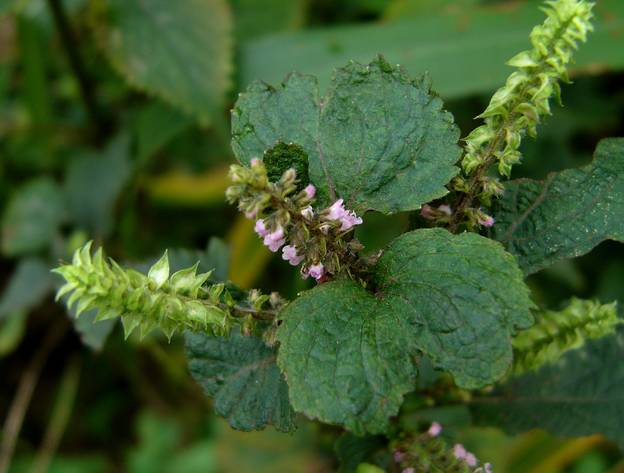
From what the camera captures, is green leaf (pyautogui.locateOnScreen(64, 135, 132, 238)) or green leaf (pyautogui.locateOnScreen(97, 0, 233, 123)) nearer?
green leaf (pyautogui.locateOnScreen(97, 0, 233, 123))

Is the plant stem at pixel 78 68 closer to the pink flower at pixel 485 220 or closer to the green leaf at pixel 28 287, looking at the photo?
the green leaf at pixel 28 287

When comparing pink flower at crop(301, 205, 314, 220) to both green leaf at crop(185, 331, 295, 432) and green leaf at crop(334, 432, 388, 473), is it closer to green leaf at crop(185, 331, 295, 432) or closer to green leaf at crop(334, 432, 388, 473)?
green leaf at crop(185, 331, 295, 432)

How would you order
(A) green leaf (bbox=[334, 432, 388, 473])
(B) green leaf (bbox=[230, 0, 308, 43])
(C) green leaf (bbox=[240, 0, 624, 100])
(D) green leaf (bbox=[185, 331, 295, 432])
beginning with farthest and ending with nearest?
(B) green leaf (bbox=[230, 0, 308, 43])
(C) green leaf (bbox=[240, 0, 624, 100])
(A) green leaf (bbox=[334, 432, 388, 473])
(D) green leaf (bbox=[185, 331, 295, 432])

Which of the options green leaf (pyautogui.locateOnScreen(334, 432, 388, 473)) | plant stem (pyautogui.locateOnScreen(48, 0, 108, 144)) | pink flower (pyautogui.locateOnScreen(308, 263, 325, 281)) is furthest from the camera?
plant stem (pyautogui.locateOnScreen(48, 0, 108, 144))

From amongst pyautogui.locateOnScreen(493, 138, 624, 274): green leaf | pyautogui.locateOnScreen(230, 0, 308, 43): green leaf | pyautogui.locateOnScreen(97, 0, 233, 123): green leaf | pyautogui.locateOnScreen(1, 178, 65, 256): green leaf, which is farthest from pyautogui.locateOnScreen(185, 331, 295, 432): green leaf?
pyautogui.locateOnScreen(230, 0, 308, 43): green leaf

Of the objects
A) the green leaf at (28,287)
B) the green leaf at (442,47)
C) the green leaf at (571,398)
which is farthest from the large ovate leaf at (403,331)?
the green leaf at (28,287)

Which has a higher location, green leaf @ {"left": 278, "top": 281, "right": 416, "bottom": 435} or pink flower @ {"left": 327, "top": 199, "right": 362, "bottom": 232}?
pink flower @ {"left": 327, "top": 199, "right": 362, "bottom": 232}

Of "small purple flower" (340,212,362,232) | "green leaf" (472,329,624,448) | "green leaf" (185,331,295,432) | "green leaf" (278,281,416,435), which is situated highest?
"small purple flower" (340,212,362,232)

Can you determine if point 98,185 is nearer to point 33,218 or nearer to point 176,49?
point 33,218
